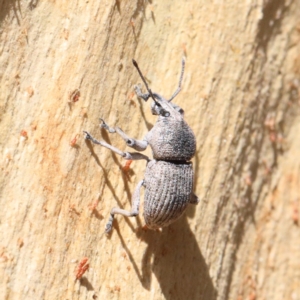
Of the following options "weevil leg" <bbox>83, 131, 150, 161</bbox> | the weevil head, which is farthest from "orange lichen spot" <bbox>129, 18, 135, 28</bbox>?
"weevil leg" <bbox>83, 131, 150, 161</bbox>

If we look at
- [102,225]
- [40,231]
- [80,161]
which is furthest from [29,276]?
[80,161]

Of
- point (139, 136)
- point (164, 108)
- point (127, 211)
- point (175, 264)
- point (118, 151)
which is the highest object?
point (164, 108)

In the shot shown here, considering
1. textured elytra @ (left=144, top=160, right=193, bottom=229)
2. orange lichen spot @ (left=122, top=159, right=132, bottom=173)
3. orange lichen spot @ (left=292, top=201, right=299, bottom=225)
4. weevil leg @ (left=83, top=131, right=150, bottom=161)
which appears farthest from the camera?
orange lichen spot @ (left=292, top=201, right=299, bottom=225)

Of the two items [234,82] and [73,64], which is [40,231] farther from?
[234,82]

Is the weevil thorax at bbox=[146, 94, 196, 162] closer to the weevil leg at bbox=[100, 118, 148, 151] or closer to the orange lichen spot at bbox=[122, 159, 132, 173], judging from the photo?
the weevil leg at bbox=[100, 118, 148, 151]

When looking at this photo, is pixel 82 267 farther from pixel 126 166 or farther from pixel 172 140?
pixel 172 140

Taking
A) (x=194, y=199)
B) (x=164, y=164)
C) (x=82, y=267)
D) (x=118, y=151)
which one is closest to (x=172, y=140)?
(x=164, y=164)

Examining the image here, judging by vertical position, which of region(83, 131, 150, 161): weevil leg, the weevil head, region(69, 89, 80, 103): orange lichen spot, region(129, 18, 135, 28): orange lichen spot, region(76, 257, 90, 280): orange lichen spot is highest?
region(129, 18, 135, 28): orange lichen spot
